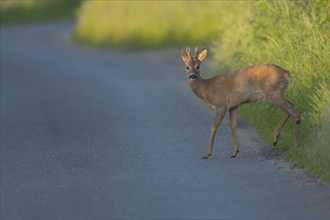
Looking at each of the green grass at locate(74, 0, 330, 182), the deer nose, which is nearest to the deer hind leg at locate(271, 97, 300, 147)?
the green grass at locate(74, 0, 330, 182)

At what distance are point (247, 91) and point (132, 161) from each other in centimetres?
163

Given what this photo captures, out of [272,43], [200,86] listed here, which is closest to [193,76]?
[200,86]

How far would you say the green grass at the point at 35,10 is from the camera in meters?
53.8

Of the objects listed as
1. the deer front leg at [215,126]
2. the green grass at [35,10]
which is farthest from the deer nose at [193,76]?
the green grass at [35,10]

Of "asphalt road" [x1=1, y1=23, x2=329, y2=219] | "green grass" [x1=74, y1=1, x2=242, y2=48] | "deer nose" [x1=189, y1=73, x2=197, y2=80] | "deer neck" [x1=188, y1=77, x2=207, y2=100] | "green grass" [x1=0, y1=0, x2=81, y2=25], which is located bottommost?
"asphalt road" [x1=1, y1=23, x2=329, y2=219]

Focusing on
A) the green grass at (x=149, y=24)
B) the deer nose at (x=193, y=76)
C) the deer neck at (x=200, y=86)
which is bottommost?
the deer neck at (x=200, y=86)

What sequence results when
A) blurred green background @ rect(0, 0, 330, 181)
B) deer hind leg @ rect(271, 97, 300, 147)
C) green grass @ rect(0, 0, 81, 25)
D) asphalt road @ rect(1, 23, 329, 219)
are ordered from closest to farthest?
asphalt road @ rect(1, 23, 329, 219), blurred green background @ rect(0, 0, 330, 181), deer hind leg @ rect(271, 97, 300, 147), green grass @ rect(0, 0, 81, 25)

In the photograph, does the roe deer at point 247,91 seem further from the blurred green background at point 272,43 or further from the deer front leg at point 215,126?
the blurred green background at point 272,43

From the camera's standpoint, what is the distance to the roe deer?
11555 millimetres

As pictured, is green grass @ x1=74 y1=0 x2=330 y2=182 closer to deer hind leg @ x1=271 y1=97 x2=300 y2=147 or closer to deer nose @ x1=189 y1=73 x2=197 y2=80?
deer hind leg @ x1=271 y1=97 x2=300 y2=147

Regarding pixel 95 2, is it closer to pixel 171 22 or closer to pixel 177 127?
pixel 171 22

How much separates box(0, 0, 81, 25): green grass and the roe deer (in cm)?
4141

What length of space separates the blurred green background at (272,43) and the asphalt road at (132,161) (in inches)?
12.9

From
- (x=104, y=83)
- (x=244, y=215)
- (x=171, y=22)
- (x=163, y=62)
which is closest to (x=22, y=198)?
(x=244, y=215)
